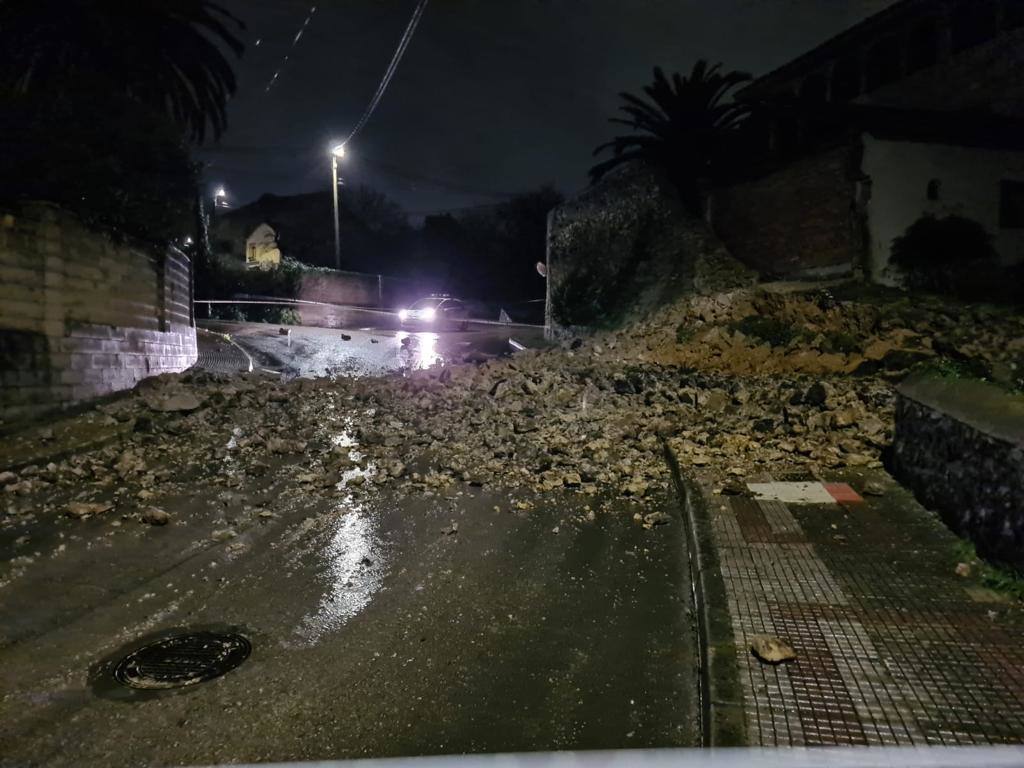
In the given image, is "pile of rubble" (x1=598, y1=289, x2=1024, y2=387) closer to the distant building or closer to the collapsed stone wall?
the distant building

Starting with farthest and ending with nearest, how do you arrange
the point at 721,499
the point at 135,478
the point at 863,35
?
the point at 863,35 < the point at 135,478 < the point at 721,499

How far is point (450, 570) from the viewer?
177 inches

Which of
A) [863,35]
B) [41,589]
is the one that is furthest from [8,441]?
[863,35]

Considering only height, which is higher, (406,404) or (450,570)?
(406,404)

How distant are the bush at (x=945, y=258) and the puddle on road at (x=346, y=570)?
11539mm

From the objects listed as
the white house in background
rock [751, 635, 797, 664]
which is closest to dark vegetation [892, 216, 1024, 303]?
rock [751, 635, 797, 664]

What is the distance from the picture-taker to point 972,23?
15.9 m

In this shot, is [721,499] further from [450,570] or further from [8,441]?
[8,441]

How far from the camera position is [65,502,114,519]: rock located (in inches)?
211

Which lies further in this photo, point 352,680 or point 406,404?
point 406,404

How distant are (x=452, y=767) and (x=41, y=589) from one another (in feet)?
13.1

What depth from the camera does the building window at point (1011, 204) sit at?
13.1 meters

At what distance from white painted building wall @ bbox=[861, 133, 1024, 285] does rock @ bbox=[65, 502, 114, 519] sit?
12.8 meters

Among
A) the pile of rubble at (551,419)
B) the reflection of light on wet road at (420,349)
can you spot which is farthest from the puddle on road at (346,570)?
the reflection of light on wet road at (420,349)
